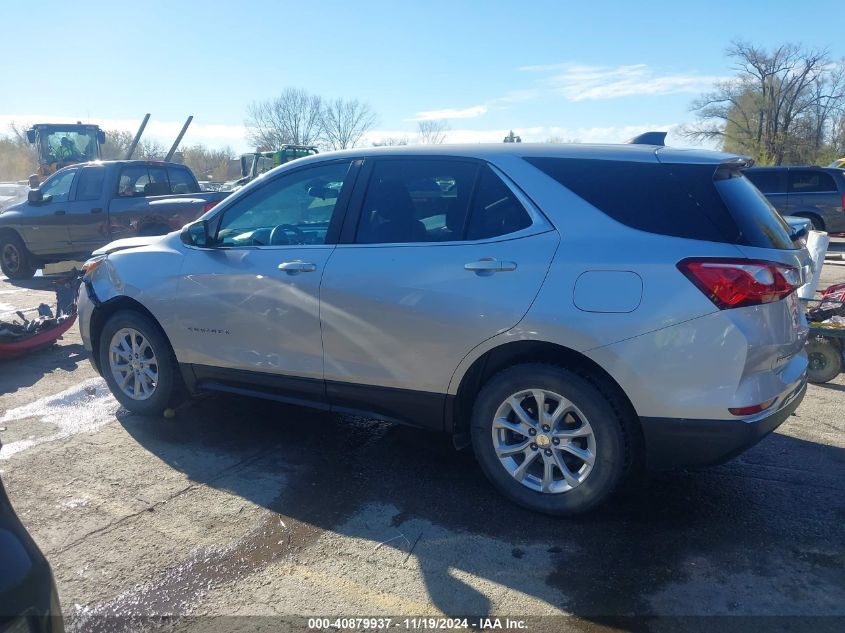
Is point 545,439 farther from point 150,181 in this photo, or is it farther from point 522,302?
point 150,181

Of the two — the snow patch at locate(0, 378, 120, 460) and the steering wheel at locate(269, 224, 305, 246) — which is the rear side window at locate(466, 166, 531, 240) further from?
the snow patch at locate(0, 378, 120, 460)

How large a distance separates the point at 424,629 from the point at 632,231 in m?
1.98

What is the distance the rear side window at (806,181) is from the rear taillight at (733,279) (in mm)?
14726

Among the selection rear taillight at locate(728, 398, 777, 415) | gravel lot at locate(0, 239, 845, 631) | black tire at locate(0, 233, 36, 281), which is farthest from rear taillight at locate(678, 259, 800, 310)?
black tire at locate(0, 233, 36, 281)

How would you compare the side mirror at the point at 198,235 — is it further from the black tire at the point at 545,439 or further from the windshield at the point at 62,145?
the windshield at the point at 62,145

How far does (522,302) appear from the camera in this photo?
3.35 m

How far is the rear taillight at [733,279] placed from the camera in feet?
9.88

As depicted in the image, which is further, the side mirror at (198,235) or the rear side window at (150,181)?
the rear side window at (150,181)

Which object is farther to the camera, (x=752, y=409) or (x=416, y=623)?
(x=752, y=409)

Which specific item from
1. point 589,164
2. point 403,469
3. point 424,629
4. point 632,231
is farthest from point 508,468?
point 589,164

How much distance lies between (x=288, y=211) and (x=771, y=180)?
584 inches

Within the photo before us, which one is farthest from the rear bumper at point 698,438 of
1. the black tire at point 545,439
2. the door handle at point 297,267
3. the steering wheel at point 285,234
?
the steering wheel at point 285,234

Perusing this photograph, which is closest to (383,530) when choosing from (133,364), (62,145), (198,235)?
(198,235)

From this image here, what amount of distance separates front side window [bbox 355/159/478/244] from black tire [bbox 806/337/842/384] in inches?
138
